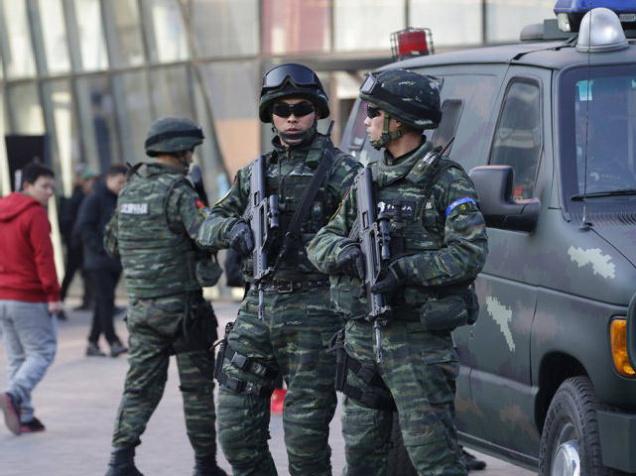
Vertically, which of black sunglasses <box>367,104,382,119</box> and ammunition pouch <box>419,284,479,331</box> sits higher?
black sunglasses <box>367,104,382,119</box>

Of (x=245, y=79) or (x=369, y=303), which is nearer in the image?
(x=369, y=303)

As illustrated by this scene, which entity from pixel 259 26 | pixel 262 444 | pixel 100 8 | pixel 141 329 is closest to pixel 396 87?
pixel 262 444

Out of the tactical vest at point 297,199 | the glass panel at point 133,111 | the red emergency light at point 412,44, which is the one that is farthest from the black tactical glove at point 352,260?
the glass panel at point 133,111

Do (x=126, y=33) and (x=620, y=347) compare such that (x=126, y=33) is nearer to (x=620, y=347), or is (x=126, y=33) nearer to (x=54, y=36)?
(x=54, y=36)

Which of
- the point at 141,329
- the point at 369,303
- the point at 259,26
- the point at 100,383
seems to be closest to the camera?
the point at 369,303

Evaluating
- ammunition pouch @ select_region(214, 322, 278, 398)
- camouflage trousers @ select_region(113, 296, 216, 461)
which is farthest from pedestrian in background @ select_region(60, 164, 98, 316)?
ammunition pouch @ select_region(214, 322, 278, 398)

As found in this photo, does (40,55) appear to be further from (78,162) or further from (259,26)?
(259,26)

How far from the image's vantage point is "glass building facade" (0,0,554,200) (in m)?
22.4

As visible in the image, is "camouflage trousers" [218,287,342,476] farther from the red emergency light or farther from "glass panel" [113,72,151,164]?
"glass panel" [113,72,151,164]

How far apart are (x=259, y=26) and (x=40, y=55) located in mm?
4960

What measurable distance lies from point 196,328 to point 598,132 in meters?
2.67

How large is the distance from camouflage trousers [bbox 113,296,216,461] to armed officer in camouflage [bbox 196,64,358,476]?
167cm

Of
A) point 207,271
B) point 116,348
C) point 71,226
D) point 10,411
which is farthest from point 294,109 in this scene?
point 71,226

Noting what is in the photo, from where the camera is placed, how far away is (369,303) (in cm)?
563
